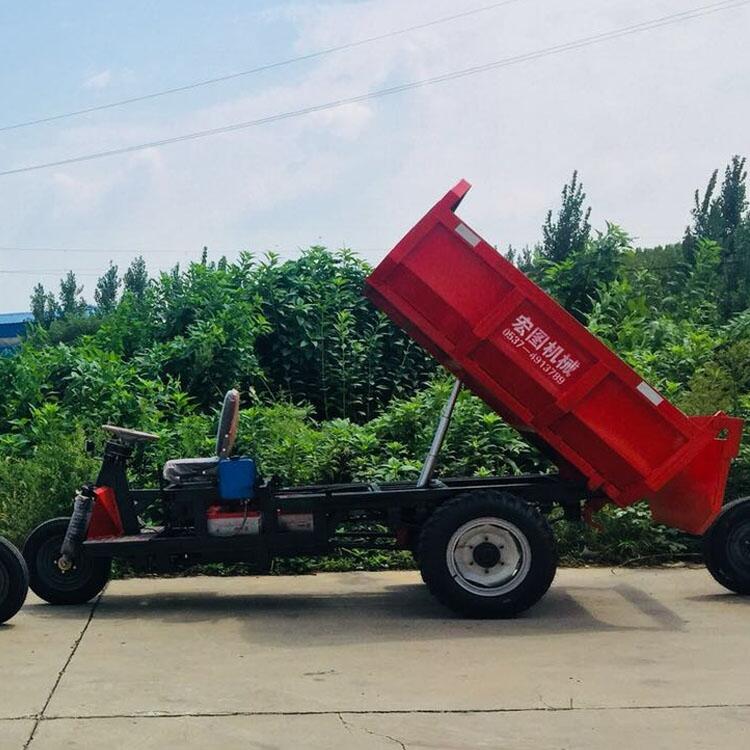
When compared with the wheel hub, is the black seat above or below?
above

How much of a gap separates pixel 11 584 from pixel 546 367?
4.07m

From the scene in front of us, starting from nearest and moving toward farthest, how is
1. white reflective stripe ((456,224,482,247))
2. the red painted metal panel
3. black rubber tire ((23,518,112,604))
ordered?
1. white reflective stripe ((456,224,482,247))
2. the red painted metal panel
3. black rubber tire ((23,518,112,604))

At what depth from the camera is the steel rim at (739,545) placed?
8.65m

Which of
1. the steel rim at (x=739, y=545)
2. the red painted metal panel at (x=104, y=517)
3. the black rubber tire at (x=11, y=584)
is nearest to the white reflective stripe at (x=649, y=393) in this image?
the steel rim at (x=739, y=545)

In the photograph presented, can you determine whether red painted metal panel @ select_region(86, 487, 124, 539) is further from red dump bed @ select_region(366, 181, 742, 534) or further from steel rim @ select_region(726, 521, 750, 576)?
steel rim @ select_region(726, 521, 750, 576)

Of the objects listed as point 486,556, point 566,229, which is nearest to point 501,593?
point 486,556

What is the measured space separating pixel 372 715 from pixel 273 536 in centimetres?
269

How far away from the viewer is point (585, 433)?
807 cm

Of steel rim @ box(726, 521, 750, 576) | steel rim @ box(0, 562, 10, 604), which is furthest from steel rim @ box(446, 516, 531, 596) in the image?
steel rim @ box(0, 562, 10, 604)

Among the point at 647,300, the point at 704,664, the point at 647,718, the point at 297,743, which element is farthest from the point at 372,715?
the point at 647,300

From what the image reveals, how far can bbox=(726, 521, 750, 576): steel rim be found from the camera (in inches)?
340

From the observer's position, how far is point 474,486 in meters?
8.66

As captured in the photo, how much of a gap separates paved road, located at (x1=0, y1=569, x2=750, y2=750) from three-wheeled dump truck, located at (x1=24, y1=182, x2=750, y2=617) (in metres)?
0.39

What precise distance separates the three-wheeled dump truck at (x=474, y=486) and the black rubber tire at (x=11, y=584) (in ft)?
1.67
